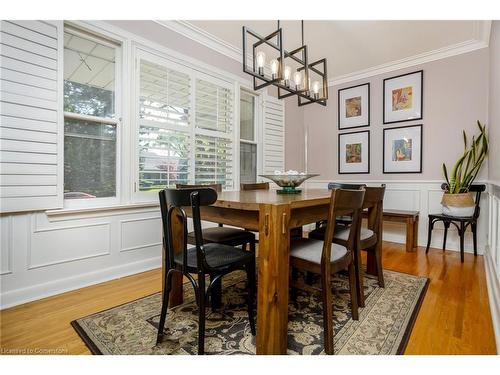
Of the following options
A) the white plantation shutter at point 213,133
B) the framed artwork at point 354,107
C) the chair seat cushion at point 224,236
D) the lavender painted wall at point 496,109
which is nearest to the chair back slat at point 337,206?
the chair seat cushion at point 224,236

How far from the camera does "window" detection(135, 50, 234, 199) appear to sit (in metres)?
2.58

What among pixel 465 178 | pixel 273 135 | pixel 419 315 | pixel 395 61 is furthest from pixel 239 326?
pixel 395 61

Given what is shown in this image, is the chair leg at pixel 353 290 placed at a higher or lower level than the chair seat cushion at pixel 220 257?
lower

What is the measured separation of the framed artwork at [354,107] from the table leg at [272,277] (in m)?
3.48

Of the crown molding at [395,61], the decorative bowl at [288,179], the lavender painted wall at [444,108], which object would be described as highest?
the crown molding at [395,61]

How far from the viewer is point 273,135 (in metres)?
4.05

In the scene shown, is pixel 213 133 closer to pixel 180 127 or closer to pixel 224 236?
pixel 180 127

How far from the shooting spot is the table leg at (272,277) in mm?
1205

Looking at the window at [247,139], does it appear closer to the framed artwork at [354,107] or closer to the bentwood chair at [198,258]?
the framed artwork at [354,107]

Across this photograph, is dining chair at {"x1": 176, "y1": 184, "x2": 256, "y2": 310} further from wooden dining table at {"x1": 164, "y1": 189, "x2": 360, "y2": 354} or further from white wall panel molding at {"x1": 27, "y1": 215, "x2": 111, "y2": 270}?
white wall panel molding at {"x1": 27, "y1": 215, "x2": 111, "y2": 270}

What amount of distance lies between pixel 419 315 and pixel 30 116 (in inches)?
122

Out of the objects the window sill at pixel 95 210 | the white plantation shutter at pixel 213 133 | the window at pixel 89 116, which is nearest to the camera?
the window sill at pixel 95 210
